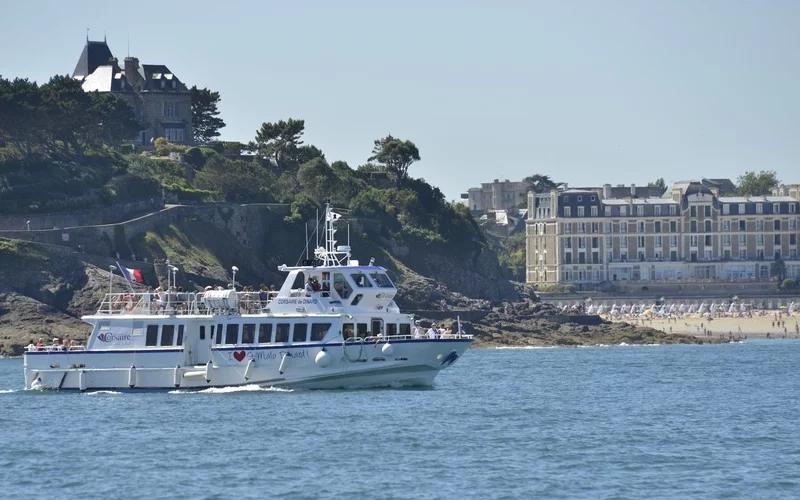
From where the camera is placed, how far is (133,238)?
10669 centimetres

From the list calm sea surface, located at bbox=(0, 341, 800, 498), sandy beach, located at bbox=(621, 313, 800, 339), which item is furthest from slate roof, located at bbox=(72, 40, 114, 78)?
calm sea surface, located at bbox=(0, 341, 800, 498)

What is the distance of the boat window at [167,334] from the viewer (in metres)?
59.6

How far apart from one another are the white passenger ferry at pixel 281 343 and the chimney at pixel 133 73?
7726 centimetres

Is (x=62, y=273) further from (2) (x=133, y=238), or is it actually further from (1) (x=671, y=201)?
(1) (x=671, y=201)

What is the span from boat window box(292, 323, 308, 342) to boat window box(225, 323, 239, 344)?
2088mm

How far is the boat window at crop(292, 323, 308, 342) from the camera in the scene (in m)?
58.9

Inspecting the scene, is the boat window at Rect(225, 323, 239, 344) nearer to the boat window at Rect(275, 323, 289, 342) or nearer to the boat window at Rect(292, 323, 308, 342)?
the boat window at Rect(275, 323, 289, 342)

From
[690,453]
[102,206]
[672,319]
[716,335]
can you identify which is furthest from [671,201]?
[690,453]

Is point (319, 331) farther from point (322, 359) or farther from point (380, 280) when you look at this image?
point (380, 280)

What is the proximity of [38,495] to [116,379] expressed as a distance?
2022 centimetres

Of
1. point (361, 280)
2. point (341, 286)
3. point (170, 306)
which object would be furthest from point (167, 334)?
point (361, 280)

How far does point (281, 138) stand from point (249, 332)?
76008 mm

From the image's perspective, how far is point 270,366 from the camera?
5891 centimetres

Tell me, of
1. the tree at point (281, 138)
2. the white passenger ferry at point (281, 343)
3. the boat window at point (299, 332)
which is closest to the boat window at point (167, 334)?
the white passenger ferry at point (281, 343)
